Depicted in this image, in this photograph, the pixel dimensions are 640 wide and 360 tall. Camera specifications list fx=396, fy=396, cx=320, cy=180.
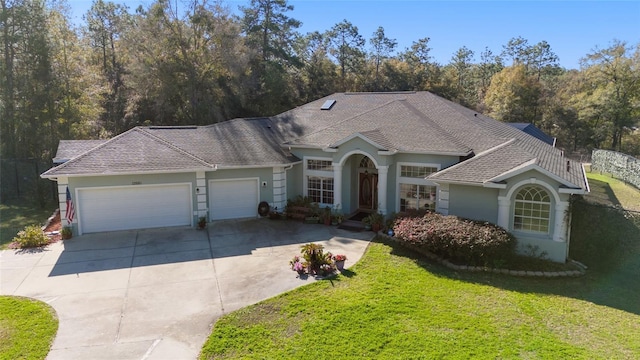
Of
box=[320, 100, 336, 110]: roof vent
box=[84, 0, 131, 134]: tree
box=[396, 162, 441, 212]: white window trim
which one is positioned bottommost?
box=[396, 162, 441, 212]: white window trim

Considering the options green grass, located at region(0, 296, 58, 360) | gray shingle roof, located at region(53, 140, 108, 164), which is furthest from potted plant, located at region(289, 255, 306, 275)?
gray shingle roof, located at region(53, 140, 108, 164)

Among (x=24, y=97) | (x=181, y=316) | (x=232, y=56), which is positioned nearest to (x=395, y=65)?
(x=232, y=56)

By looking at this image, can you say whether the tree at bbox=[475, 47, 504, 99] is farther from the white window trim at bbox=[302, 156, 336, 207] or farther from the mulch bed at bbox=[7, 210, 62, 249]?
the mulch bed at bbox=[7, 210, 62, 249]

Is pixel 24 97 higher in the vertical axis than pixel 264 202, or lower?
higher

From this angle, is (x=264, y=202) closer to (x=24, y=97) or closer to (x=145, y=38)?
(x=24, y=97)

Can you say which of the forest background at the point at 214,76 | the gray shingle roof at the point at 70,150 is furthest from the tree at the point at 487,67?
the gray shingle roof at the point at 70,150

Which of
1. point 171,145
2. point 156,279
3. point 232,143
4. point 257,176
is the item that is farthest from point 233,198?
point 156,279
